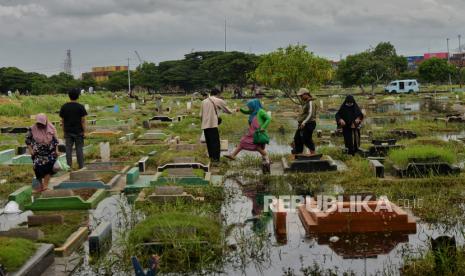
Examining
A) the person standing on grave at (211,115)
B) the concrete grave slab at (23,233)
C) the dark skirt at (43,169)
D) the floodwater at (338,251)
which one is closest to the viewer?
the floodwater at (338,251)

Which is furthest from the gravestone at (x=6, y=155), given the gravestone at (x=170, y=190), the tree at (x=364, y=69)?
the tree at (x=364, y=69)

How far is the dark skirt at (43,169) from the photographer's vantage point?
997 cm

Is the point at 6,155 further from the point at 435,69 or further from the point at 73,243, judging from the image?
the point at 435,69

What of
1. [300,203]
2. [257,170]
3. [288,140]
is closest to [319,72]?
[288,140]

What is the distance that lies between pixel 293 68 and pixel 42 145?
18.9 meters

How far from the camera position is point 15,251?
559 centimetres

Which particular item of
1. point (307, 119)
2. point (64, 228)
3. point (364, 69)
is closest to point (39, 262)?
point (64, 228)

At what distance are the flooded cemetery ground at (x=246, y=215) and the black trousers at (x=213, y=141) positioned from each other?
12.9 inches

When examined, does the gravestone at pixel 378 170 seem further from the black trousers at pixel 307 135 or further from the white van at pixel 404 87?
the white van at pixel 404 87

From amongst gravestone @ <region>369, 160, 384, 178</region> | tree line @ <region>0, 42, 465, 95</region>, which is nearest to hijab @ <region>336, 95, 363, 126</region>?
gravestone @ <region>369, 160, 384, 178</region>

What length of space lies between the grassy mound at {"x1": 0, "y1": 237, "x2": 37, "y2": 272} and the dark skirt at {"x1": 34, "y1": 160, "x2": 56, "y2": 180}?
4.08 m

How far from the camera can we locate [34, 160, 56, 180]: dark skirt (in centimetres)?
997

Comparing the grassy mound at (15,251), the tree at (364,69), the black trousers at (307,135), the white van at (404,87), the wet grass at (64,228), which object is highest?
the tree at (364,69)

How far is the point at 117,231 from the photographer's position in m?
7.25
